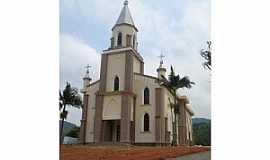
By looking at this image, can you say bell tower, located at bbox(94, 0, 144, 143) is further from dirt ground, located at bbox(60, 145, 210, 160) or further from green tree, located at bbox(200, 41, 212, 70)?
green tree, located at bbox(200, 41, 212, 70)

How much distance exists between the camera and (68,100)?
1690 mm

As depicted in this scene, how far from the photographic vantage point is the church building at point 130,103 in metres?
1.76

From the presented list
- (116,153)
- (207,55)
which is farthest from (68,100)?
(207,55)

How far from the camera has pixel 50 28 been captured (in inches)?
62.4

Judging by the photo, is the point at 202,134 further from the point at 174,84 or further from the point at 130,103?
the point at 130,103

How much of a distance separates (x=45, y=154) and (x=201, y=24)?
38.7 inches

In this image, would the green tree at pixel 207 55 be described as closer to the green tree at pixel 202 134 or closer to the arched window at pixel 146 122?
the green tree at pixel 202 134

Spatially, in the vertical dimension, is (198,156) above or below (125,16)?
below

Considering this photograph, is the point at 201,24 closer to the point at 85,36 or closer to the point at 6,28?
the point at 85,36

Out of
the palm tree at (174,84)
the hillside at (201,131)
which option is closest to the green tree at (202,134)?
the hillside at (201,131)

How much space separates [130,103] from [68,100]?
1.87ft

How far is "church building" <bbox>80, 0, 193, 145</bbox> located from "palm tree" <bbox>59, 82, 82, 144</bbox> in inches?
2.1

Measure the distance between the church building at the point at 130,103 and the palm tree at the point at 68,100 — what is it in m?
0.05

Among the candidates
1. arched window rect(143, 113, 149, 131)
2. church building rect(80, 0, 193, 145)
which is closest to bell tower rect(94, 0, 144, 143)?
church building rect(80, 0, 193, 145)
